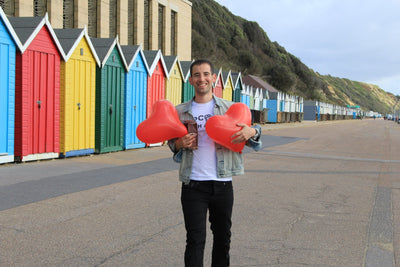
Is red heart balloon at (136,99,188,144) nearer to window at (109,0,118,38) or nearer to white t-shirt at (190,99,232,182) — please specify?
white t-shirt at (190,99,232,182)

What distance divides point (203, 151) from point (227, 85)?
22691 mm

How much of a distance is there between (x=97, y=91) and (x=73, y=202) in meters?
7.12

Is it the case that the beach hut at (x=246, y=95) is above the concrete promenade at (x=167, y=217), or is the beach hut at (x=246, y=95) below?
above

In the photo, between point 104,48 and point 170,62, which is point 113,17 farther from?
point 104,48

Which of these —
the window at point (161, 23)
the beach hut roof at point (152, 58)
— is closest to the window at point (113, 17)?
the window at point (161, 23)

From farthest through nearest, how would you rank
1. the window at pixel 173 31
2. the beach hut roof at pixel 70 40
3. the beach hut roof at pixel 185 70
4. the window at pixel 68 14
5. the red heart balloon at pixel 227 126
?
the window at pixel 173 31 < the window at pixel 68 14 < the beach hut roof at pixel 185 70 < the beach hut roof at pixel 70 40 < the red heart balloon at pixel 227 126

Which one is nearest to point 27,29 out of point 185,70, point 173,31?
point 185,70

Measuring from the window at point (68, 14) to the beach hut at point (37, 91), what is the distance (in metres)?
17.6

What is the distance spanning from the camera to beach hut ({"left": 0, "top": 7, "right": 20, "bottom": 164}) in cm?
987

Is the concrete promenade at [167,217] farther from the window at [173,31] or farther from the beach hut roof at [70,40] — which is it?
the window at [173,31]

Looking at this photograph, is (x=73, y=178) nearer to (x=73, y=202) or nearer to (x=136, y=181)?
(x=136, y=181)

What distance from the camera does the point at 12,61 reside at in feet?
33.1

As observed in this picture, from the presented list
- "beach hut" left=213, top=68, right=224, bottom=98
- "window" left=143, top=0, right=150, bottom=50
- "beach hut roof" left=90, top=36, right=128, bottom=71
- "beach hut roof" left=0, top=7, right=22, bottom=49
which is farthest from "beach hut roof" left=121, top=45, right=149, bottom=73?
"window" left=143, top=0, right=150, bottom=50

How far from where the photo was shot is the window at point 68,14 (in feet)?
91.6
